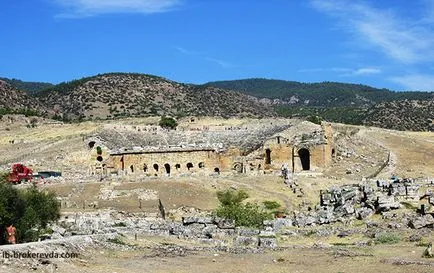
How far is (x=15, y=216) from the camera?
2964 centimetres

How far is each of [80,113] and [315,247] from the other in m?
120

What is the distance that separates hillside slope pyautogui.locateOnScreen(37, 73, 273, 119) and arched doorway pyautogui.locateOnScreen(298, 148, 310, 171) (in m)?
69.6

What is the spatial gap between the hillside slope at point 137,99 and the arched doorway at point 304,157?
69555 mm

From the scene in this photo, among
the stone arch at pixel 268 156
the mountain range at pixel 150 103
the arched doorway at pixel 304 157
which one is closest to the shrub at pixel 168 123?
the mountain range at pixel 150 103

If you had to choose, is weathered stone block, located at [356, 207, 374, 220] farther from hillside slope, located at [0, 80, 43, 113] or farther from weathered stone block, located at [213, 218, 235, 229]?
hillside slope, located at [0, 80, 43, 113]

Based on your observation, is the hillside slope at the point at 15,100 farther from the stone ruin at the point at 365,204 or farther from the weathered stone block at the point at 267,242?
the weathered stone block at the point at 267,242

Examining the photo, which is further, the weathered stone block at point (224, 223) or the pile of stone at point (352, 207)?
the pile of stone at point (352, 207)

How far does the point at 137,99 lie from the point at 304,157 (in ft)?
280

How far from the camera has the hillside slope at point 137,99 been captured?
146 meters

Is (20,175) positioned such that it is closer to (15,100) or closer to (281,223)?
(281,223)

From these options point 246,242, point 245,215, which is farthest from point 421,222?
point 245,215

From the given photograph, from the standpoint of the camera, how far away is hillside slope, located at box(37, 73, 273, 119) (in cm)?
14562

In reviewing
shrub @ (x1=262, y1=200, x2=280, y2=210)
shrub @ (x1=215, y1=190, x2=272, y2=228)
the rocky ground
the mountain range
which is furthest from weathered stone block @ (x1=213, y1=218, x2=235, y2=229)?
the mountain range

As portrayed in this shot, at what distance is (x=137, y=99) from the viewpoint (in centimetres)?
15200
